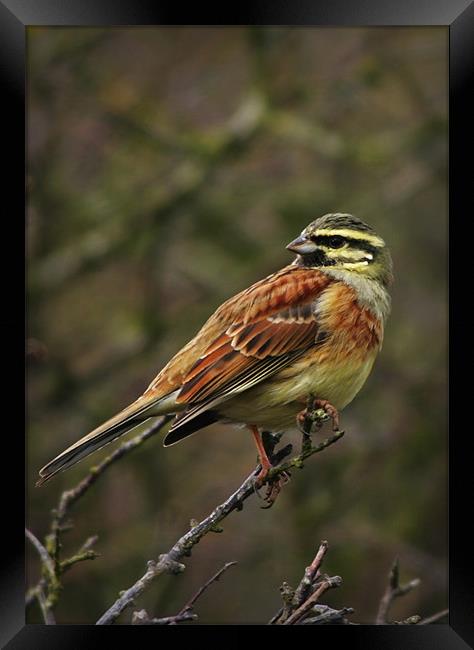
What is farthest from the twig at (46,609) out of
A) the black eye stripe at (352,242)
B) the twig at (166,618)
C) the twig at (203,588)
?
the black eye stripe at (352,242)

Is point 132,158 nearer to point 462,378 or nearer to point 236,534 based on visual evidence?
point 236,534

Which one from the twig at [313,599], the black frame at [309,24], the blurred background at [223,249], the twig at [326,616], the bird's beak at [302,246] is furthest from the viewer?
the blurred background at [223,249]

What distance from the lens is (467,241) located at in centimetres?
419

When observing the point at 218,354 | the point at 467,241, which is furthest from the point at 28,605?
the point at 467,241

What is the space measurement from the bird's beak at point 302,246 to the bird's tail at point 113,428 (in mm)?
835

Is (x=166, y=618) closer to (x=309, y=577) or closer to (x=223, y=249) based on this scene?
(x=309, y=577)

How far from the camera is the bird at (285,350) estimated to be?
440cm

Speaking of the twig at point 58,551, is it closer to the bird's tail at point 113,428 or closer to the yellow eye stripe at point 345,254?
the bird's tail at point 113,428

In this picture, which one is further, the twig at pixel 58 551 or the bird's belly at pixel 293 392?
the bird's belly at pixel 293 392

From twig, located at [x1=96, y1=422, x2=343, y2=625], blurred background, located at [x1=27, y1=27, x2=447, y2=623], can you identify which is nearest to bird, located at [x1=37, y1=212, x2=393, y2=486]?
twig, located at [x1=96, y1=422, x2=343, y2=625]

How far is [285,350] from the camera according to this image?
4570 mm

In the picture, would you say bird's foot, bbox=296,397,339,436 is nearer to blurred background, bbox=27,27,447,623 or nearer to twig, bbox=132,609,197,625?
twig, bbox=132,609,197,625

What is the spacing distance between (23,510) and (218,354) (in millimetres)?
1032

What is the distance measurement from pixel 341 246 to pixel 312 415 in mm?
1114
